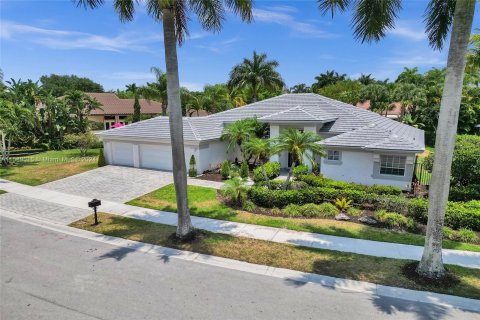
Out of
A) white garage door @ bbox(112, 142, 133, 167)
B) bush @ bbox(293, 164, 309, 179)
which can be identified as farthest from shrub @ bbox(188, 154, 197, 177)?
bush @ bbox(293, 164, 309, 179)

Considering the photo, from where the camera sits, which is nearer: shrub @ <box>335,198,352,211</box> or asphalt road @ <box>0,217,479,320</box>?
asphalt road @ <box>0,217,479,320</box>

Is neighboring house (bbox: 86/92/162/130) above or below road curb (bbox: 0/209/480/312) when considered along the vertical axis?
above

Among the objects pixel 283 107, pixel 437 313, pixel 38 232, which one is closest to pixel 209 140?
pixel 283 107

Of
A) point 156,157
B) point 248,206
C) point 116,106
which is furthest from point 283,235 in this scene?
point 116,106

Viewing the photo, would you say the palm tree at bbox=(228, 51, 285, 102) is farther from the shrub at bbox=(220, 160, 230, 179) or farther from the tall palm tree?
the tall palm tree

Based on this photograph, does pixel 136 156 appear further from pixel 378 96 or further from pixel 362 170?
pixel 378 96

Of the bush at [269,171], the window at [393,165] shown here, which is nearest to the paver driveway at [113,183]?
the bush at [269,171]

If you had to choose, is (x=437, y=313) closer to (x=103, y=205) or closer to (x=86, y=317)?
(x=86, y=317)
